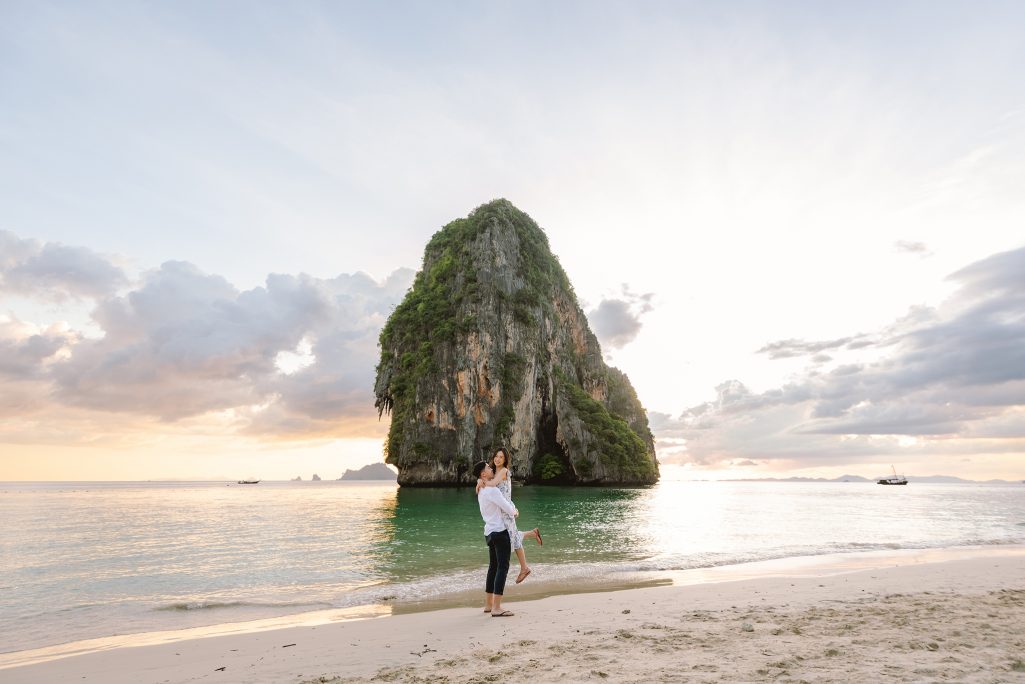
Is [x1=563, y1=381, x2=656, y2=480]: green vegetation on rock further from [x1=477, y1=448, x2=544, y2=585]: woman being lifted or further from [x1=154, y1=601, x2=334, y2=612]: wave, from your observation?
[x1=477, y1=448, x2=544, y2=585]: woman being lifted

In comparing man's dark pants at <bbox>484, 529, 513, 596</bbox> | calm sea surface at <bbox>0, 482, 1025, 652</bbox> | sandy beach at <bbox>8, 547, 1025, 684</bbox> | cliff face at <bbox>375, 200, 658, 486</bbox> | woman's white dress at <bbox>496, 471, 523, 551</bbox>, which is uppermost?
cliff face at <bbox>375, 200, 658, 486</bbox>

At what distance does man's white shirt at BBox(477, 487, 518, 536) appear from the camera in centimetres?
695

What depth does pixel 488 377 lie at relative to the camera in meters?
64.9

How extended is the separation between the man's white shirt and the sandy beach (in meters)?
1.15

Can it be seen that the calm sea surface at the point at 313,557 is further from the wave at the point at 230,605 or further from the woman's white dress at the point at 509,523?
the woman's white dress at the point at 509,523

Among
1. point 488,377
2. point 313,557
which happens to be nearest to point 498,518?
point 313,557

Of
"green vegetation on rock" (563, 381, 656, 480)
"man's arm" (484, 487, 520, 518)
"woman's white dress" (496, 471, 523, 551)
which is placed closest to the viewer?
"man's arm" (484, 487, 520, 518)

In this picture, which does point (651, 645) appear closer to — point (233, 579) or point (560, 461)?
point (233, 579)

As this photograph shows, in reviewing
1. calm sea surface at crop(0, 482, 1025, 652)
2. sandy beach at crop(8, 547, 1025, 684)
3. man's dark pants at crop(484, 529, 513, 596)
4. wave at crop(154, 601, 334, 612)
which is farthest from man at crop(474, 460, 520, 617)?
wave at crop(154, 601, 334, 612)

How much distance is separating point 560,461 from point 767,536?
1997 inches

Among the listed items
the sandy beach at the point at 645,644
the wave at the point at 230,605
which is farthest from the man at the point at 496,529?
the wave at the point at 230,605

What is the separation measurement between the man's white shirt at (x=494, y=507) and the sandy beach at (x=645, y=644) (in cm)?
115

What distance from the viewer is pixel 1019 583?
9.59 metres

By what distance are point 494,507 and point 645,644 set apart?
8.04ft
